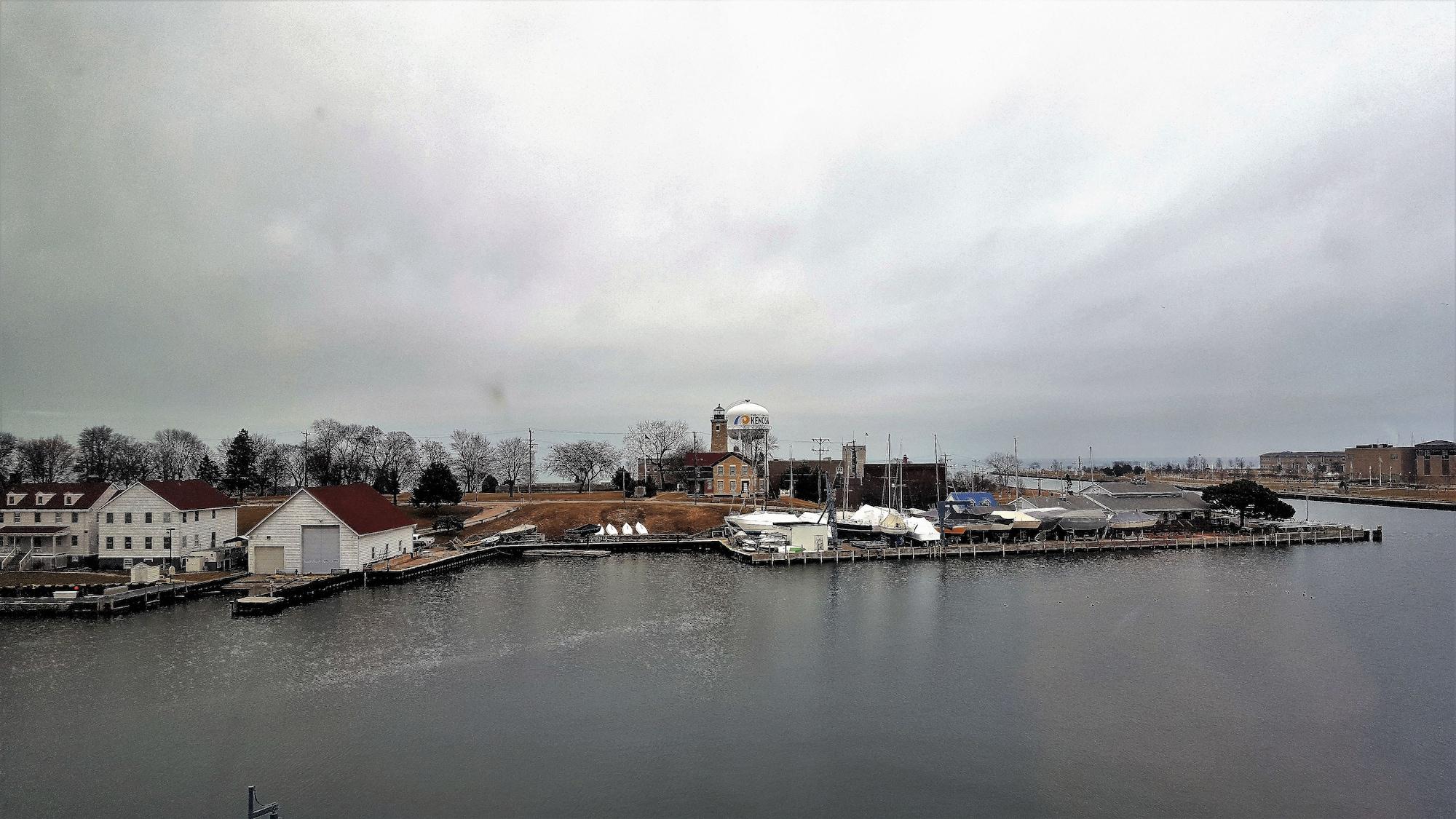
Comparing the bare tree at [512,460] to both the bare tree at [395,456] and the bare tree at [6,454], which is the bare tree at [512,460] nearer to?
the bare tree at [395,456]

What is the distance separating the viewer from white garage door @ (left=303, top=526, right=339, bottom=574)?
127 feet

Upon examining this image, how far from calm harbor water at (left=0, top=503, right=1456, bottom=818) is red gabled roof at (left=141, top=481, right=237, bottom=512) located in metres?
9.02

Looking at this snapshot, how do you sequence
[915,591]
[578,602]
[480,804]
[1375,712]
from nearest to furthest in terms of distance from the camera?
[480,804] → [1375,712] → [578,602] → [915,591]

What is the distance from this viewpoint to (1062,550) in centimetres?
5400

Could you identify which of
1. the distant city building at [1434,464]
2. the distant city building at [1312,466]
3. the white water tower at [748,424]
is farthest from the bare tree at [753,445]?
the distant city building at [1312,466]

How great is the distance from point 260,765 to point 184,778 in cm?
143

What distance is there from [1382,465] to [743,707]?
159384 mm

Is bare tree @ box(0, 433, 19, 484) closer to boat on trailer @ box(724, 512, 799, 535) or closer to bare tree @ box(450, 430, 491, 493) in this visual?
bare tree @ box(450, 430, 491, 493)

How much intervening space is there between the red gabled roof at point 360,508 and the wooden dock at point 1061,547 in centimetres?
2249

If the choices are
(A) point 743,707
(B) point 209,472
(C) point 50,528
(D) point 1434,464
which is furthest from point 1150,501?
(D) point 1434,464

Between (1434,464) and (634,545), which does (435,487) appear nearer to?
(634,545)

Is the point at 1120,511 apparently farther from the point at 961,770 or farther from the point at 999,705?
the point at 961,770

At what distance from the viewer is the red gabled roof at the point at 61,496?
37656 millimetres

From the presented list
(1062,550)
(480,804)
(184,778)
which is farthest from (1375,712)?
(1062,550)
